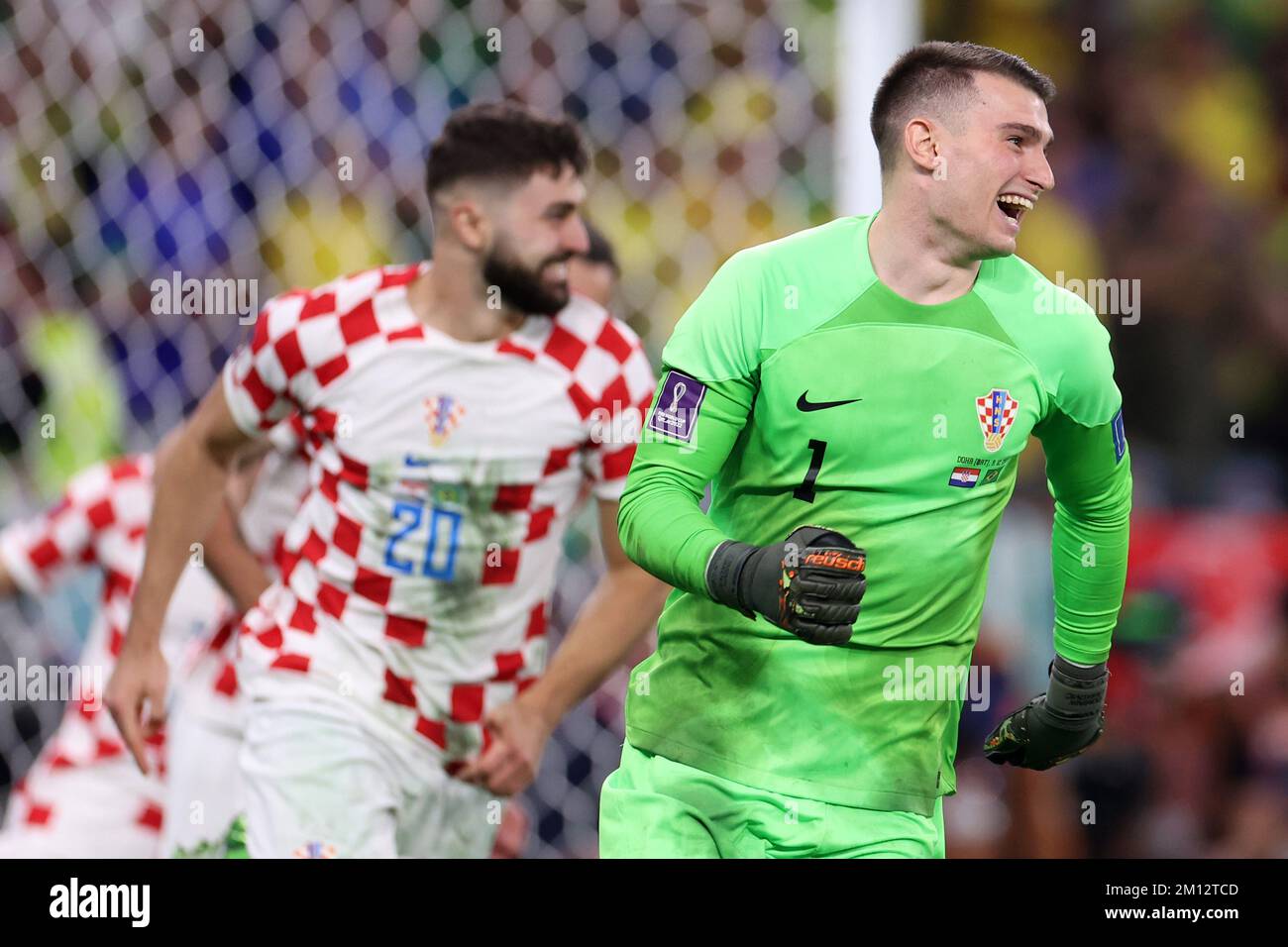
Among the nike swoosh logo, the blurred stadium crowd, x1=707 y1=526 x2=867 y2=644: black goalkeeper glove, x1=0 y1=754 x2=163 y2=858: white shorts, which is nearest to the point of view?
x1=707 y1=526 x2=867 y2=644: black goalkeeper glove

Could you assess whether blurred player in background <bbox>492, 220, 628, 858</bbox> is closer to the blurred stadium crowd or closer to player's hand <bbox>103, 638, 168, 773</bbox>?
the blurred stadium crowd

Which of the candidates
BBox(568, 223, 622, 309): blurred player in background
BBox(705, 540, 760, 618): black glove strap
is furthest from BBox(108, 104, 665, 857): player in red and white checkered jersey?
BBox(705, 540, 760, 618): black glove strap

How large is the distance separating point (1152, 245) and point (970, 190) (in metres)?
3.60

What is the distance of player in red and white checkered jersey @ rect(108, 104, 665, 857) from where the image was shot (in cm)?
392

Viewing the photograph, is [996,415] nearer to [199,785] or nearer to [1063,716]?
[1063,716]

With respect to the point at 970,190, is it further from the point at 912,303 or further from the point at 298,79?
the point at 298,79

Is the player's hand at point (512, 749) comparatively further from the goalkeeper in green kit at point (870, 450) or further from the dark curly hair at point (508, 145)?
the dark curly hair at point (508, 145)

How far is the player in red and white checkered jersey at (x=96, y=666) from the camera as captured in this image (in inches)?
176

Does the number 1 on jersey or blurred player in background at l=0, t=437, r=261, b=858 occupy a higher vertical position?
the number 1 on jersey

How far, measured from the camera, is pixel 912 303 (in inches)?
118

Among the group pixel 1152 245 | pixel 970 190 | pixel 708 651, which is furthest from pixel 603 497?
pixel 1152 245

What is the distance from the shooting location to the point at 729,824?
9.72ft

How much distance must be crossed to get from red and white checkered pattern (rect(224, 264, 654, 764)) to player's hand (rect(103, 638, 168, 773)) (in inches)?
7.4

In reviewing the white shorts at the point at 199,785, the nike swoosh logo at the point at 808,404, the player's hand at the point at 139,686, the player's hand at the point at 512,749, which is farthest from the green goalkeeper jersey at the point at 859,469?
the white shorts at the point at 199,785
